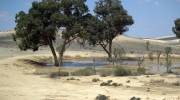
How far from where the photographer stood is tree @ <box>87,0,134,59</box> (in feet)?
278

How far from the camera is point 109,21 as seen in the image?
85250mm

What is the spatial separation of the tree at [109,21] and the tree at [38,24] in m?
18.0

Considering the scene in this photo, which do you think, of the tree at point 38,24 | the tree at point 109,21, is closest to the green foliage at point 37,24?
the tree at point 38,24

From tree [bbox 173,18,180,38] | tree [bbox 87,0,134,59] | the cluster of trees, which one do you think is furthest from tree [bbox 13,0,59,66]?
tree [bbox 173,18,180,38]

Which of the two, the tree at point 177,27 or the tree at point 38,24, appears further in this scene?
the tree at point 177,27

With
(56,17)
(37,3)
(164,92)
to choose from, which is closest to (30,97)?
(164,92)

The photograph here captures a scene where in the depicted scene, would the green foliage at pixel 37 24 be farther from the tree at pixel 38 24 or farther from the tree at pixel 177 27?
the tree at pixel 177 27

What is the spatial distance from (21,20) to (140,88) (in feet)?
125

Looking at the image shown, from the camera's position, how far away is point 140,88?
107 feet

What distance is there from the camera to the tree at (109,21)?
84.8 m

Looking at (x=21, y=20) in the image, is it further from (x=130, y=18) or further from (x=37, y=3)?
(x=130, y=18)

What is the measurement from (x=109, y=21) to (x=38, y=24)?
23.2 m

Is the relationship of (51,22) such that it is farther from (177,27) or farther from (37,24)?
(177,27)

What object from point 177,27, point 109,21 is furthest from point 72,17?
point 177,27
